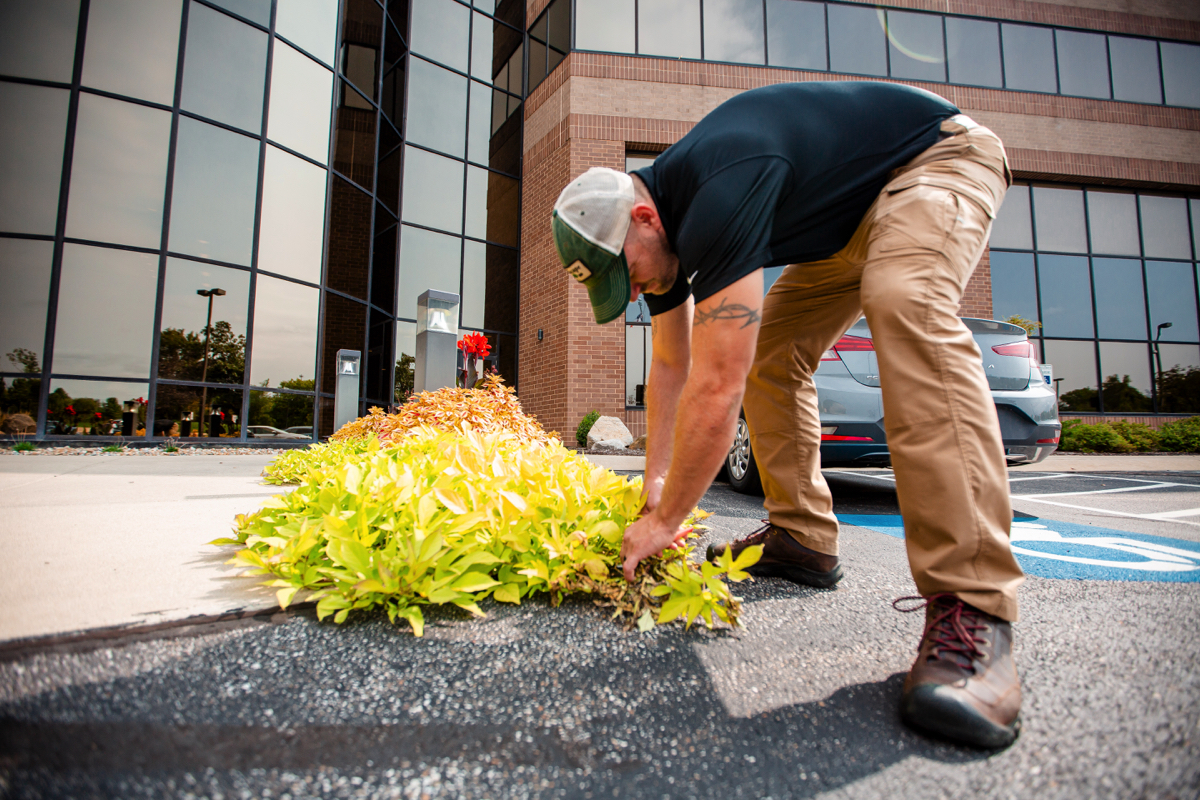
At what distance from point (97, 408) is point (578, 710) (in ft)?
32.9

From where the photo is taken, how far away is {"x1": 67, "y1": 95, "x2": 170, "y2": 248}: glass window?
318 inches

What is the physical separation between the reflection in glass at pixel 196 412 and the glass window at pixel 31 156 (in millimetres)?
2807

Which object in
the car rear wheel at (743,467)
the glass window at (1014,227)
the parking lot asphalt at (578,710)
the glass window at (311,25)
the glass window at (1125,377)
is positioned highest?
the glass window at (311,25)

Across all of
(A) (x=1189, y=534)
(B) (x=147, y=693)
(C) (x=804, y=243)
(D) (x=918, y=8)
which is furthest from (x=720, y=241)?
(D) (x=918, y=8)

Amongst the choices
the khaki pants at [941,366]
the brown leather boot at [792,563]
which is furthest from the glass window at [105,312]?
the khaki pants at [941,366]

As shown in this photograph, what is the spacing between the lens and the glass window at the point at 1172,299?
13.9 meters

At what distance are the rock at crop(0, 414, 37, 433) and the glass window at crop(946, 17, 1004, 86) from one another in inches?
769

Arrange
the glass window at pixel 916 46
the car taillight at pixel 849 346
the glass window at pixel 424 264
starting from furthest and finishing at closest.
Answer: the glass window at pixel 916 46 < the glass window at pixel 424 264 < the car taillight at pixel 849 346

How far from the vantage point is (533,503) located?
5.72ft

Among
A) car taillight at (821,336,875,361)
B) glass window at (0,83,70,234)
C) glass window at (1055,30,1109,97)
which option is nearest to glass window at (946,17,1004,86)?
glass window at (1055,30,1109,97)

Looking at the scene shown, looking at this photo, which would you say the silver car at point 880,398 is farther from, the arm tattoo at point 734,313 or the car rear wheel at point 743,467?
the arm tattoo at point 734,313

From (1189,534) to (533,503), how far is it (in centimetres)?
Answer: 373

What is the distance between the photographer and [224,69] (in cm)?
898

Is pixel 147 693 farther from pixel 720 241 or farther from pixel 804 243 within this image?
pixel 804 243
